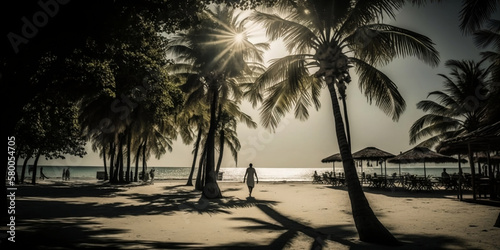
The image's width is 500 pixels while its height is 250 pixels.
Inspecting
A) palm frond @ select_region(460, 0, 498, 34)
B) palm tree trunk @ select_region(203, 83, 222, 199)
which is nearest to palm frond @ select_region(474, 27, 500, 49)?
palm frond @ select_region(460, 0, 498, 34)

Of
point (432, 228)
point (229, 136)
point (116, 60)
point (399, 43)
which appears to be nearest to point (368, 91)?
point (399, 43)

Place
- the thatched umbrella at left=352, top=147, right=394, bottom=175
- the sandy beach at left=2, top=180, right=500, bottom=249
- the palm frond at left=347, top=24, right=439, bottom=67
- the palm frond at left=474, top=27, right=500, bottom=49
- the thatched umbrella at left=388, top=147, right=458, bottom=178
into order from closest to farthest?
the sandy beach at left=2, top=180, right=500, bottom=249 → the palm frond at left=347, top=24, right=439, bottom=67 → the palm frond at left=474, top=27, right=500, bottom=49 → the thatched umbrella at left=388, top=147, right=458, bottom=178 → the thatched umbrella at left=352, top=147, right=394, bottom=175

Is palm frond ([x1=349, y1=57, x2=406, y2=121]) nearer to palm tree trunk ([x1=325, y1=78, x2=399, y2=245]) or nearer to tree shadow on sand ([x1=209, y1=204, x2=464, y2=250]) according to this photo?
palm tree trunk ([x1=325, y1=78, x2=399, y2=245])

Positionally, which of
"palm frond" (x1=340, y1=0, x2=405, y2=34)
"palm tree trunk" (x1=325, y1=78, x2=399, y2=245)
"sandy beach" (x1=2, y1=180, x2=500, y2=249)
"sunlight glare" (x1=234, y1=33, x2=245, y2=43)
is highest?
"sunlight glare" (x1=234, y1=33, x2=245, y2=43)

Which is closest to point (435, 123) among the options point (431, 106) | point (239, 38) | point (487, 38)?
point (431, 106)

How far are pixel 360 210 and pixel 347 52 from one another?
4606 millimetres

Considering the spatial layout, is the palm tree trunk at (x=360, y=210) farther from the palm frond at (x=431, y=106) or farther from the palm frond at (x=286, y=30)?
the palm frond at (x=431, y=106)

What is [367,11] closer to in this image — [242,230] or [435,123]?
[242,230]

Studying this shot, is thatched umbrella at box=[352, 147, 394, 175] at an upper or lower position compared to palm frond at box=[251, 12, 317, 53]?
lower

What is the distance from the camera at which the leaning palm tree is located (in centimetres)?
698

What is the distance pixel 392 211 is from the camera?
445 inches

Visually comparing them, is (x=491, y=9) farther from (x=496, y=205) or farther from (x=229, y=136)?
(x=229, y=136)

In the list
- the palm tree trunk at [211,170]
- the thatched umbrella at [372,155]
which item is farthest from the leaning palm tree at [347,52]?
the thatched umbrella at [372,155]

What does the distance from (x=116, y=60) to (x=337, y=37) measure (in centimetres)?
804
